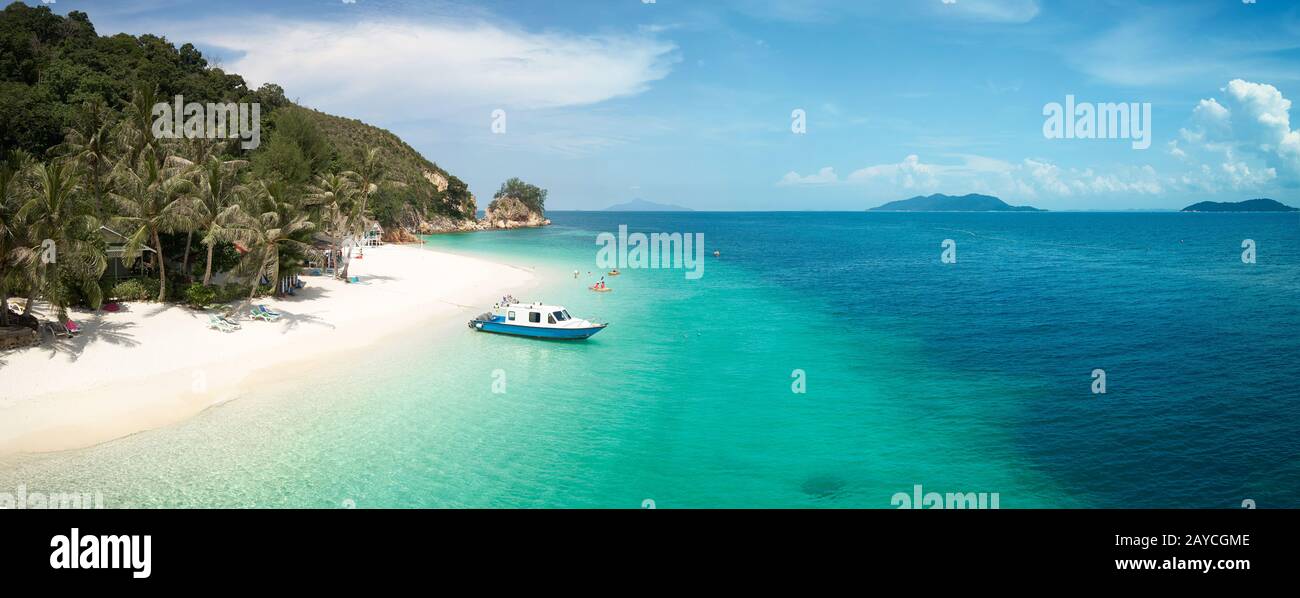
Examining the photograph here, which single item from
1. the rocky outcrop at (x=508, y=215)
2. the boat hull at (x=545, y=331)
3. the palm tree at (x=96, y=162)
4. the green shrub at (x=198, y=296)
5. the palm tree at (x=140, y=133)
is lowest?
the boat hull at (x=545, y=331)

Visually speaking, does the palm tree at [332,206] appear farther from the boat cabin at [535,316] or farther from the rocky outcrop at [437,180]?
the rocky outcrop at [437,180]

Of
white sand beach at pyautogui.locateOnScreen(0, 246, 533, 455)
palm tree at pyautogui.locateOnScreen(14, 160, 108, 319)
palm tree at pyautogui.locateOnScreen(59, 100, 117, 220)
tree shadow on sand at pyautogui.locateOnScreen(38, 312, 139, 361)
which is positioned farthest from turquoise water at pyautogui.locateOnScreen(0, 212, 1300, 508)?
palm tree at pyautogui.locateOnScreen(59, 100, 117, 220)

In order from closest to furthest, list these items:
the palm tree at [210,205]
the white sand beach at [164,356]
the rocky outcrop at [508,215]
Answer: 1. the white sand beach at [164,356]
2. the palm tree at [210,205]
3. the rocky outcrop at [508,215]

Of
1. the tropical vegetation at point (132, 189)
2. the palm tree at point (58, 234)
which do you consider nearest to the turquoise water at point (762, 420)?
the palm tree at point (58, 234)

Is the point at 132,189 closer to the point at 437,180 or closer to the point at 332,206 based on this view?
the point at 332,206

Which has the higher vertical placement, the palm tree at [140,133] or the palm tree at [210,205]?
the palm tree at [140,133]

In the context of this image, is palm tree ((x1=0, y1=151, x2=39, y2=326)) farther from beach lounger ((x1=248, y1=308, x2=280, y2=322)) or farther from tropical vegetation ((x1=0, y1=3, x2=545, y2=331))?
beach lounger ((x1=248, y1=308, x2=280, y2=322))
